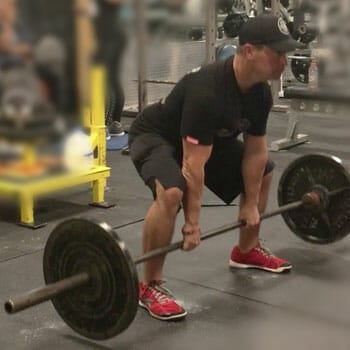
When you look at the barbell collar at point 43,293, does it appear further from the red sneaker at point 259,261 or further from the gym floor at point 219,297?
the red sneaker at point 259,261

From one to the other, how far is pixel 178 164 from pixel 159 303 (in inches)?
15.5

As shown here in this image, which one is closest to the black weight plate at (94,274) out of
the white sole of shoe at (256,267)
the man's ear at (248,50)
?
the man's ear at (248,50)

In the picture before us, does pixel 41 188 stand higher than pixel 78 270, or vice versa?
pixel 41 188

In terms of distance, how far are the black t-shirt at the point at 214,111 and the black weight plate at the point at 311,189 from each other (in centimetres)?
53

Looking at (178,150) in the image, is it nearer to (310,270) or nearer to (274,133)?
(310,270)

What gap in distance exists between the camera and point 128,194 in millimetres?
3039

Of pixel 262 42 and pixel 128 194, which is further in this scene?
pixel 128 194

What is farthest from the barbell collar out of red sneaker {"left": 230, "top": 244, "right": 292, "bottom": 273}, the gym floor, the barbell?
red sneaker {"left": 230, "top": 244, "right": 292, "bottom": 273}

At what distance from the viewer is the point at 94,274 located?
1358mm

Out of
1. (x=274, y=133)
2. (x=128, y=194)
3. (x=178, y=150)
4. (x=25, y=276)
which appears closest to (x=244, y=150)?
(x=178, y=150)

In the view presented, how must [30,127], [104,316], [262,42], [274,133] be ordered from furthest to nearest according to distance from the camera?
[274,133] → [104,316] → [262,42] → [30,127]

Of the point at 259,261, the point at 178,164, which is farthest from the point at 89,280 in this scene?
the point at 259,261

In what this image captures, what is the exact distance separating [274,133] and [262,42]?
128 inches

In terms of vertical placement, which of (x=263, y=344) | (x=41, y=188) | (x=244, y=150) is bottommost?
(x=263, y=344)
